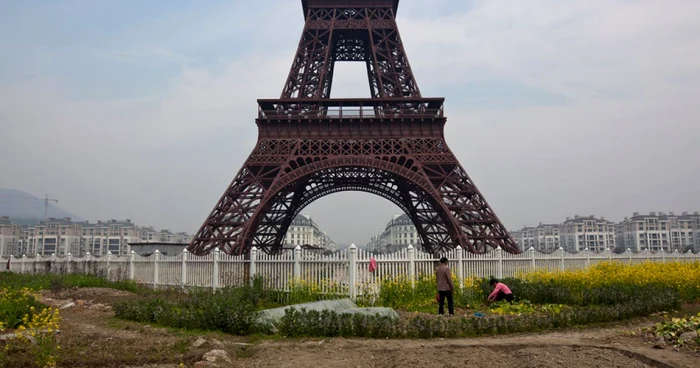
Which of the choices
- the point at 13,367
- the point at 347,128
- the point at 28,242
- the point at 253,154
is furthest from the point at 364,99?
the point at 28,242

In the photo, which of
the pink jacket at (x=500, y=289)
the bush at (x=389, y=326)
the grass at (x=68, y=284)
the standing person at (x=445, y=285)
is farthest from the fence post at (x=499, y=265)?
the grass at (x=68, y=284)

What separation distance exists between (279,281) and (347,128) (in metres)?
16.4

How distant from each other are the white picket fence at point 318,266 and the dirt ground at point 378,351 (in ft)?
20.3

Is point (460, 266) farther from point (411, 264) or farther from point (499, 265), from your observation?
point (411, 264)

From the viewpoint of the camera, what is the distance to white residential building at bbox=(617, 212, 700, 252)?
14262 centimetres

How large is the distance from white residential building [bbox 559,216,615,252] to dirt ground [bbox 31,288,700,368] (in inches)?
6023

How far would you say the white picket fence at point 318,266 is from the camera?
636 inches

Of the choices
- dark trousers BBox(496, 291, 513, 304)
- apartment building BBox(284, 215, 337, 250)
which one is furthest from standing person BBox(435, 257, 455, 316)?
apartment building BBox(284, 215, 337, 250)

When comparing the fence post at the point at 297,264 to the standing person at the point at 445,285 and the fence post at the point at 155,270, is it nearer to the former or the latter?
the standing person at the point at 445,285

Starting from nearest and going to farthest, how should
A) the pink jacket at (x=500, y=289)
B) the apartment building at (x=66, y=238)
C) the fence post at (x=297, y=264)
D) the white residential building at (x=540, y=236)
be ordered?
the pink jacket at (x=500, y=289) < the fence post at (x=297, y=264) < the apartment building at (x=66, y=238) < the white residential building at (x=540, y=236)

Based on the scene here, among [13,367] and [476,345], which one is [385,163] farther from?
[13,367]

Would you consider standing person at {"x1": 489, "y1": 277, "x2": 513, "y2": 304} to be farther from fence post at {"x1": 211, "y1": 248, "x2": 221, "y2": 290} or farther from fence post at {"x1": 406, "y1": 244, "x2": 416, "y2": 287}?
fence post at {"x1": 211, "y1": 248, "x2": 221, "y2": 290}

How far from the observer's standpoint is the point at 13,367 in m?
7.26

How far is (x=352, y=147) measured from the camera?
103 feet
